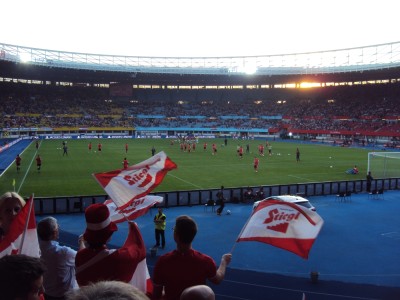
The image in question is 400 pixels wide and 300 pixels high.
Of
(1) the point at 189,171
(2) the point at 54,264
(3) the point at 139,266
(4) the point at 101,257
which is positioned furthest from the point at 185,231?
(1) the point at 189,171

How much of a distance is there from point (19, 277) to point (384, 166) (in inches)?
1605

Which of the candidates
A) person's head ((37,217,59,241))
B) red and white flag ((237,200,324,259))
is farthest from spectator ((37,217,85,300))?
red and white flag ((237,200,324,259))

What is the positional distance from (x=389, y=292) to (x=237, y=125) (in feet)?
293

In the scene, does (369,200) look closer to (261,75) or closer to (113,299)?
(113,299)

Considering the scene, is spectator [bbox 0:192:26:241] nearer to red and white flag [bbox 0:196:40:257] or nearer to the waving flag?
red and white flag [bbox 0:196:40:257]

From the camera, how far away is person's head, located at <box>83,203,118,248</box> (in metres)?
4.28

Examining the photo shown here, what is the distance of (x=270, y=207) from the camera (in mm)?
6281

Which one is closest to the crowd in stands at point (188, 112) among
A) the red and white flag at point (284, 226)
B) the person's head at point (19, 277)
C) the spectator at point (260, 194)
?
the spectator at point (260, 194)

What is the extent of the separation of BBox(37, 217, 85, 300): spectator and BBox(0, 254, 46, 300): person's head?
290 centimetres

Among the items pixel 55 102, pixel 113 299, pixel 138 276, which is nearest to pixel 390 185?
pixel 138 276

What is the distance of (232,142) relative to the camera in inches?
2899

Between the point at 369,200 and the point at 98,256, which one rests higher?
the point at 98,256

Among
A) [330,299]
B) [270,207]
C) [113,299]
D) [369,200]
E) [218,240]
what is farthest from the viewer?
[369,200]

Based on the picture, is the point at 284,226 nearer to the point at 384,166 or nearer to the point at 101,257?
the point at 101,257
